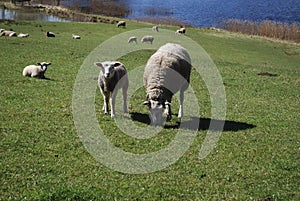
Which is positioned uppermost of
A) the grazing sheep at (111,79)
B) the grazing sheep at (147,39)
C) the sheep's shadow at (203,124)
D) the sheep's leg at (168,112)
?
the grazing sheep at (111,79)

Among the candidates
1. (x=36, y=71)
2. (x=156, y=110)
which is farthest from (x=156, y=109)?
(x=36, y=71)

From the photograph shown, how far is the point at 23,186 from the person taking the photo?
703 cm

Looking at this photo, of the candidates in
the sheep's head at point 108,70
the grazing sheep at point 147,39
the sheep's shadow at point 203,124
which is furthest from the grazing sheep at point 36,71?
the grazing sheep at point 147,39

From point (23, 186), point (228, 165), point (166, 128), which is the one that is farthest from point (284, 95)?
point (23, 186)

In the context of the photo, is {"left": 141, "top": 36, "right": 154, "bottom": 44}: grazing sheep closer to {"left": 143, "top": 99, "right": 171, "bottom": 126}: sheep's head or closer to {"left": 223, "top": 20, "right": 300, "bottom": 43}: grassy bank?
{"left": 223, "top": 20, "right": 300, "bottom": 43}: grassy bank

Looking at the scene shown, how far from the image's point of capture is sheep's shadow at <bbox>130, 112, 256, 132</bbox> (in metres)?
11.4

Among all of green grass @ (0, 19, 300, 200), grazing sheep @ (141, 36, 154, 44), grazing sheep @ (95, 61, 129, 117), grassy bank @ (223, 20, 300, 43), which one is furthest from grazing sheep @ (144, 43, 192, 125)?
grassy bank @ (223, 20, 300, 43)

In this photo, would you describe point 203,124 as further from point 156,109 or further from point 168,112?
point 156,109

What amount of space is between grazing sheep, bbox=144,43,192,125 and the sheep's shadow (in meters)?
0.51

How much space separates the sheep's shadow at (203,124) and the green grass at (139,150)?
0.31ft

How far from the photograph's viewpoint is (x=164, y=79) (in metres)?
11.6

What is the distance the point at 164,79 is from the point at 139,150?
309cm

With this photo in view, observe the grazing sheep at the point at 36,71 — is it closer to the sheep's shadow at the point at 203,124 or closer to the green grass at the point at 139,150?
the green grass at the point at 139,150

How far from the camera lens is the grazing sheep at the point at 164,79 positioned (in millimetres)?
10991
